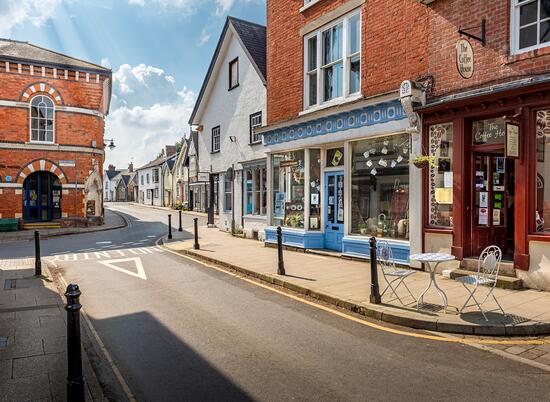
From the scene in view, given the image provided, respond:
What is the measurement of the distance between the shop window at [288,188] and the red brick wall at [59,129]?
15.9 metres

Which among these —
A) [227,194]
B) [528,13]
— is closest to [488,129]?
[528,13]

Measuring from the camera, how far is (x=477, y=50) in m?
9.05

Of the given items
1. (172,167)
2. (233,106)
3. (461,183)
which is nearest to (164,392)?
(461,183)

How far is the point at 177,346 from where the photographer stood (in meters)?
5.66

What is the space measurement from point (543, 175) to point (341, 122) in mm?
5567

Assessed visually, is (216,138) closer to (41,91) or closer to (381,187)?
(41,91)

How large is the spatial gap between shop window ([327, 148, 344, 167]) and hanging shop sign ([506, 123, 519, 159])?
5410 millimetres

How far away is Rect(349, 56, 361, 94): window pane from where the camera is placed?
12359 millimetres

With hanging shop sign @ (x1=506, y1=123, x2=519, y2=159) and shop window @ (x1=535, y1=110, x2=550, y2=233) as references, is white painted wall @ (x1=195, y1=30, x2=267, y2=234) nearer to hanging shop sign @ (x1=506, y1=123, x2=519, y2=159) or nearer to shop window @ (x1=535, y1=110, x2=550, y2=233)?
hanging shop sign @ (x1=506, y1=123, x2=519, y2=159)

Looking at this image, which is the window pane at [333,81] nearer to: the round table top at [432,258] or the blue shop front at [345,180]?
the blue shop front at [345,180]

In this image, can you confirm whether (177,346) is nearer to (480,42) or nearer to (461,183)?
(461,183)

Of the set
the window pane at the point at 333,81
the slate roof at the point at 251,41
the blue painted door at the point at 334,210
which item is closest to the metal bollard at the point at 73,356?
the blue painted door at the point at 334,210

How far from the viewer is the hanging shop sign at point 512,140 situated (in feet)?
26.4

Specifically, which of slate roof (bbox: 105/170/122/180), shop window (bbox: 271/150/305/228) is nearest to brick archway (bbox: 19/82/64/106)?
shop window (bbox: 271/150/305/228)
